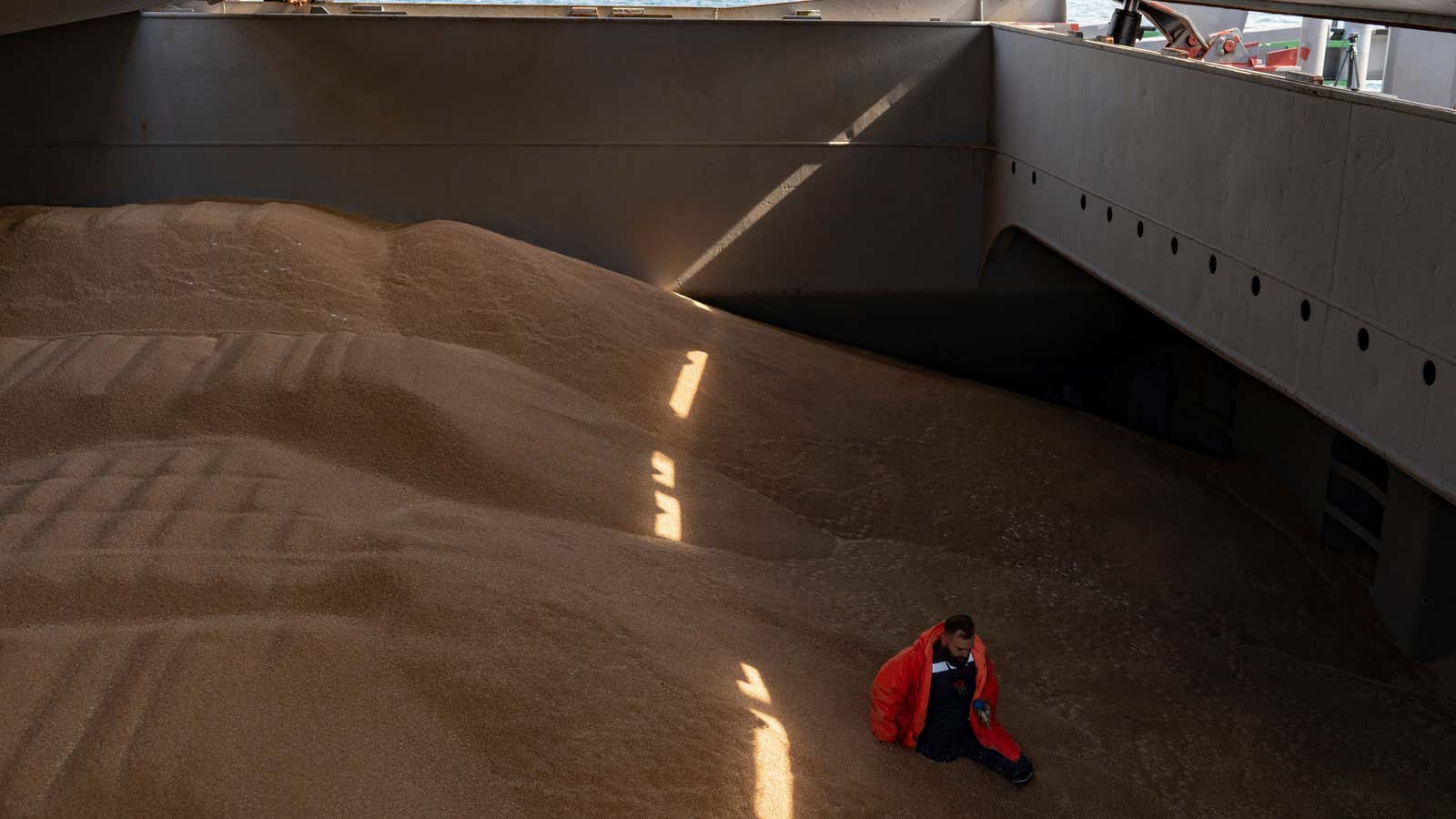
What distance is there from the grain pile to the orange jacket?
0.16 meters

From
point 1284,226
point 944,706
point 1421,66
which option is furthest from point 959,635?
point 1421,66

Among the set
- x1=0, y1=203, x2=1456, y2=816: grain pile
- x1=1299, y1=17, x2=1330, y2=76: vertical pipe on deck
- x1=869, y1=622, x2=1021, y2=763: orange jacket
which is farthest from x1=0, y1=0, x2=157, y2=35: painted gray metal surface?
x1=1299, y1=17, x2=1330, y2=76: vertical pipe on deck

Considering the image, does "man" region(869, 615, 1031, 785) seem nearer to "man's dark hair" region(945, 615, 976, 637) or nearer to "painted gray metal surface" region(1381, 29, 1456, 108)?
"man's dark hair" region(945, 615, 976, 637)

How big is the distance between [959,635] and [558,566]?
2168mm

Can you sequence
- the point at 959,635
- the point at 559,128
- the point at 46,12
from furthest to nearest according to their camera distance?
the point at 559,128
the point at 46,12
the point at 959,635

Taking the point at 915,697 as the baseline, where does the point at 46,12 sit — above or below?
above

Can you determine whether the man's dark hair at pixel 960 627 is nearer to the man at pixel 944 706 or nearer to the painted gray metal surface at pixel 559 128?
the man at pixel 944 706

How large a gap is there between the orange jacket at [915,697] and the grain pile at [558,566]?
16 centimetres

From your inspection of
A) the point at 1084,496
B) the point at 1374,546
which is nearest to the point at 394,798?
the point at 1084,496

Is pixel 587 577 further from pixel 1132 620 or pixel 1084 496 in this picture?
pixel 1084 496

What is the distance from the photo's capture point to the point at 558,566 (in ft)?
21.6

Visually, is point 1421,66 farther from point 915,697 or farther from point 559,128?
point 915,697

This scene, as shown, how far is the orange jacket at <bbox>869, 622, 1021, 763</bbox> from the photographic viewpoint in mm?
5734

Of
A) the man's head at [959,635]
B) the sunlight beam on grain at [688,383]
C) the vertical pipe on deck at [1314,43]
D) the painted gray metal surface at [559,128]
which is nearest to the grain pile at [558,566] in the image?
the sunlight beam on grain at [688,383]
